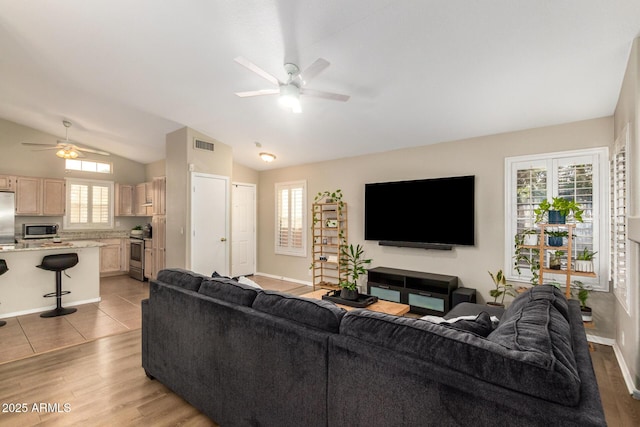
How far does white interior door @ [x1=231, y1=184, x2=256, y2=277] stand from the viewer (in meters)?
7.08

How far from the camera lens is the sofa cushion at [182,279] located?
7.94 ft

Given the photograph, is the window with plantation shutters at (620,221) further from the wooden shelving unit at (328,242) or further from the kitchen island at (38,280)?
the kitchen island at (38,280)

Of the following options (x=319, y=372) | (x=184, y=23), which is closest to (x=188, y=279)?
(x=319, y=372)

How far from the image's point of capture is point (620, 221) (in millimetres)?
3023

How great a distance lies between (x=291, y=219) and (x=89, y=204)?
483cm

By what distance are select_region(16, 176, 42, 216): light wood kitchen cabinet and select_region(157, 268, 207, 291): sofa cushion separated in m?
5.92

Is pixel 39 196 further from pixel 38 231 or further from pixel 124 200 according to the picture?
pixel 124 200

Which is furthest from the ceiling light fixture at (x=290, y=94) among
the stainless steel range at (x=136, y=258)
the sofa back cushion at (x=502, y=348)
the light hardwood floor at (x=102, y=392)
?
the stainless steel range at (x=136, y=258)

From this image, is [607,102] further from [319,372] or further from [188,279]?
[188,279]

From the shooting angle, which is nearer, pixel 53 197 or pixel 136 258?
pixel 53 197

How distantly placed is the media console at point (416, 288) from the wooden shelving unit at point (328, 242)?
89cm

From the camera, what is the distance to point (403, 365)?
1.30 m

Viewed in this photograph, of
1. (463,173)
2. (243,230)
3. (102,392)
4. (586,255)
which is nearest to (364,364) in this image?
(102,392)

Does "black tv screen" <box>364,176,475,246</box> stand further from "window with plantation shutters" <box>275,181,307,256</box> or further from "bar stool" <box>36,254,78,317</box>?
"bar stool" <box>36,254,78,317</box>
